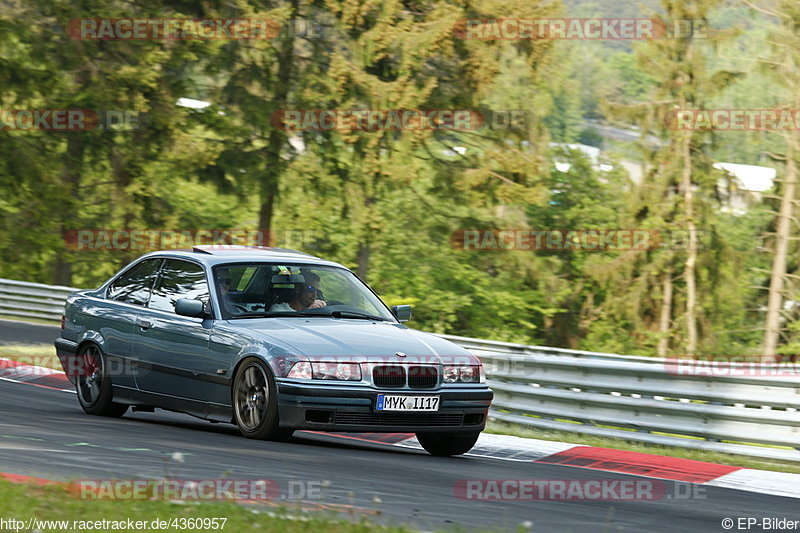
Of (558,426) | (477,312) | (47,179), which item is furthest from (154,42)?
(558,426)

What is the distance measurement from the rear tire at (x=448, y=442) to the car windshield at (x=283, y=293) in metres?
1.14

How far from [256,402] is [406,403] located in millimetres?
1149

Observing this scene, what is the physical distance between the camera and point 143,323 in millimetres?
10328

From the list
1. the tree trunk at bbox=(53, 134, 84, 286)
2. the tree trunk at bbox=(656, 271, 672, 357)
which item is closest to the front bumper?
the tree trunk at bbox=(53, 134, 84, 286)

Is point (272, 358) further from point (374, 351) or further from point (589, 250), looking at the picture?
point (589, 250)

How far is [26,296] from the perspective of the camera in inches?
1011

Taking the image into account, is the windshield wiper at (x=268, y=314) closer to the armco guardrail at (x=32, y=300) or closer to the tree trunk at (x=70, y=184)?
the armco guardrail at (x=32, y=300)

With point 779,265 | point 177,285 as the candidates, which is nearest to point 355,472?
point 177,285

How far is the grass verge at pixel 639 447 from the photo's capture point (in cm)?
993

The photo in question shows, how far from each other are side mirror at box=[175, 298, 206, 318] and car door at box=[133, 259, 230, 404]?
0.56 feet

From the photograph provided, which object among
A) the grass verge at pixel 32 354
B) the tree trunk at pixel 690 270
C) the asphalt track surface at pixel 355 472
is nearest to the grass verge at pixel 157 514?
the asphalt track surface at pixel 355 472

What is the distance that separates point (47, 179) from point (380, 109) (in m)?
10.1

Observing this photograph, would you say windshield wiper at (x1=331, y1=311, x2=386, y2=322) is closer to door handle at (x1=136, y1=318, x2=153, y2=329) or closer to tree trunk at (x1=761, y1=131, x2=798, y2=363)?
door handle at (x1=136, y1=318, x2=153, y2=329)

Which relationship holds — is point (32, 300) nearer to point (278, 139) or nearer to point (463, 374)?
point (278, 139)
